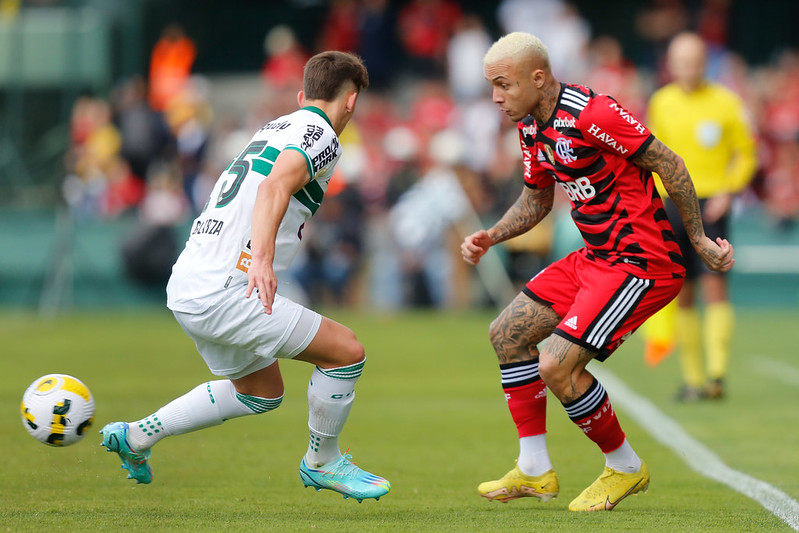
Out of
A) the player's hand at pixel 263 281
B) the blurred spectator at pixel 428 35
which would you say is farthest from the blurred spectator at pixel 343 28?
the player's hand at pixel 263 281

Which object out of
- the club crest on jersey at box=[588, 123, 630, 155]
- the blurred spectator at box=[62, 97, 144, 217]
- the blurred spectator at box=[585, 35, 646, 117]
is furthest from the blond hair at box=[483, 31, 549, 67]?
the blurred spectator at box=[62, 97, 144, 217]

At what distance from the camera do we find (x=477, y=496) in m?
6.09

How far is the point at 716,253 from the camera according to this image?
18.2 feet

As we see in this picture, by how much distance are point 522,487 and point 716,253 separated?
1515mm

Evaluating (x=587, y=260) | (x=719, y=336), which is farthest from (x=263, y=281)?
(x=719, y=336)

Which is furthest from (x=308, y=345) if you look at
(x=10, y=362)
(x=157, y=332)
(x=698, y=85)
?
(x=157, y=332)

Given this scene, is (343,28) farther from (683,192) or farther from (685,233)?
(683,192)

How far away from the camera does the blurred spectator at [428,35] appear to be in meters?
21.1

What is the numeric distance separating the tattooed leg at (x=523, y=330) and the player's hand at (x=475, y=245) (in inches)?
14.4

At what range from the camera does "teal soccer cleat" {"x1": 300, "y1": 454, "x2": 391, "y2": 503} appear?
5.61 meters

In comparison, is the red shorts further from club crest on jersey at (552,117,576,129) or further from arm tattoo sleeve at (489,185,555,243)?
club crest on jersey at (552,117,576,129)

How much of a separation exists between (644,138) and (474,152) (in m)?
13.7

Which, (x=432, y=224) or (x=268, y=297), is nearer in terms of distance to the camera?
(x=268, y=297)

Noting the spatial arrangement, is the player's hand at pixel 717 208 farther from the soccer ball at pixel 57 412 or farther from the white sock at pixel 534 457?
the soccer ball at pixel 57 412
